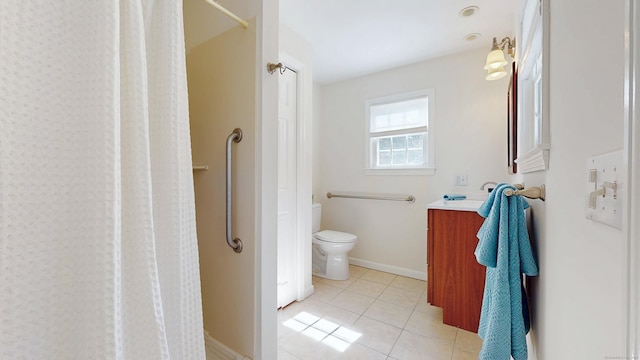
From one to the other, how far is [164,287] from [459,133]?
102 inches

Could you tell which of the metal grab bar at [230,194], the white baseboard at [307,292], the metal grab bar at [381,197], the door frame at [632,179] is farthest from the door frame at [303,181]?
the door frame at [632,179]

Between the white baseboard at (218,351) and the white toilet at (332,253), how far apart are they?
1451mm

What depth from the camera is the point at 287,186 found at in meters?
2.12

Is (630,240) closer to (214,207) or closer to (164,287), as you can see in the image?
(164,287)

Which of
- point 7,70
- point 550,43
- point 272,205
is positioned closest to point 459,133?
point 550,43

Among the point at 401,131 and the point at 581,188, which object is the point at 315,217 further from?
the point at 581,188

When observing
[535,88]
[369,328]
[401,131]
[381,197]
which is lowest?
[369,328]

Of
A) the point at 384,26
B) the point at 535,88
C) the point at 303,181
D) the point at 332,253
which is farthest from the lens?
the point at 332,253

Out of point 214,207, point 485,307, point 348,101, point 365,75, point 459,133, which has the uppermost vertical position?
point 365,75

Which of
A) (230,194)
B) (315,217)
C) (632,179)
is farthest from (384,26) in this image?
(632,179)

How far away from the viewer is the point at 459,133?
2.42 meters

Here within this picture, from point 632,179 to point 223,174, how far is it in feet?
3.84

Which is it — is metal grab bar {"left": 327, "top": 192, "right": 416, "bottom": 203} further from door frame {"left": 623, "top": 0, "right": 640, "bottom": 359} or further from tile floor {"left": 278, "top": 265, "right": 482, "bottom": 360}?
door frame {"left": 623, "top": 0, "right": 640, "bottom": 359}

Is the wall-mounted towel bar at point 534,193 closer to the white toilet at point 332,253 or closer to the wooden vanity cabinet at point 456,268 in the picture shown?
the wooden vanity cabinet at point 456,268
